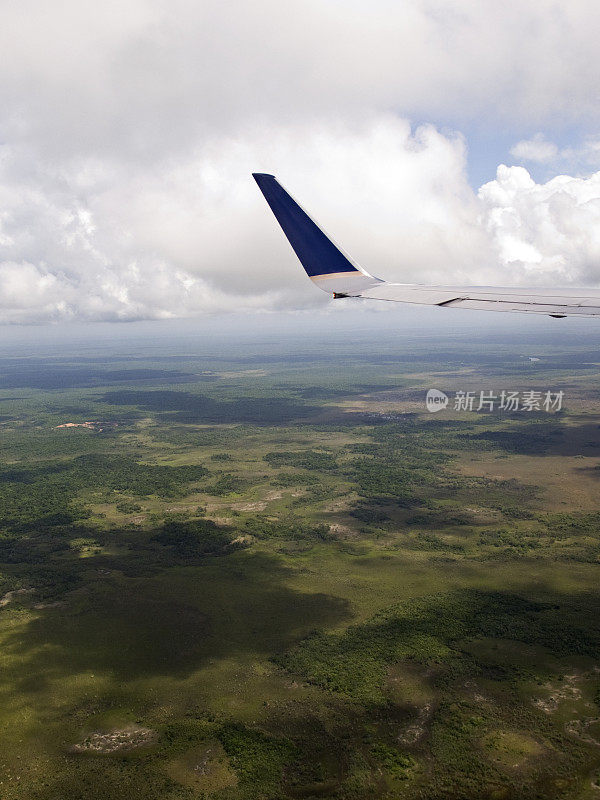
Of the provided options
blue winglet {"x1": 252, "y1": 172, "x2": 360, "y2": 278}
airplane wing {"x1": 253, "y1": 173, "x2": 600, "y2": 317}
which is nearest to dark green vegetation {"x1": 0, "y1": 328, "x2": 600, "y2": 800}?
airplane wing {"x1": 253, "y1": 173, "x2": 600, "y2": 317}

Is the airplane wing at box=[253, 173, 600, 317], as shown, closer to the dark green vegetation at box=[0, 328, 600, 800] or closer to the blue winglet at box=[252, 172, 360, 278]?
the blue winglet at box=[252, 172, 360, 278]

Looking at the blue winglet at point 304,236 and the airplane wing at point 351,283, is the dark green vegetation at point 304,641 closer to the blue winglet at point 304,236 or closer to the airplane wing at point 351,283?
the airplane wing at point 351,283

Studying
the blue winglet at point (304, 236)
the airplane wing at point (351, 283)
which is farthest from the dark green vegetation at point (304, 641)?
the blue winglet at point (304, 236)

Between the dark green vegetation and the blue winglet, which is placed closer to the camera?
the blue winglet

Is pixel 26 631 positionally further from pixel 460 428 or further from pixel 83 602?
pixel 460 428

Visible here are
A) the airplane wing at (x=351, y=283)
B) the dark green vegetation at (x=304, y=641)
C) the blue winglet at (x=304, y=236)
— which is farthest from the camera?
the dark green vegetation at (x=304, y=641)

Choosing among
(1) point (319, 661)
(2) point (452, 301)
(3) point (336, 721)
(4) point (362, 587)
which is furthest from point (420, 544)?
(2) point (452, 301)
